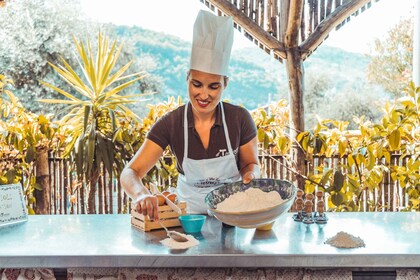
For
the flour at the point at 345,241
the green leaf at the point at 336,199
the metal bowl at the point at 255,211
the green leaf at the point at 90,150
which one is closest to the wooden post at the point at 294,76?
the green leaf at the point at 336,199

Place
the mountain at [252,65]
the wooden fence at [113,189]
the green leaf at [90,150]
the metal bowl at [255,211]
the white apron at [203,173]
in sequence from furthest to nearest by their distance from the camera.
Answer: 1. the mountain at [252,65]
2. the wooden fence at [113,189]
3. the green leaf at [90,150]
4. the white apron at [203,173]
5. the metal bowl at [255,211]

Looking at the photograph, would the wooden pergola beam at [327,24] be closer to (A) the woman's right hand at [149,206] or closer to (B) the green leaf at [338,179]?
(B) the green leaf at [338,179]

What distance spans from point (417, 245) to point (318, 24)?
8.07 feet

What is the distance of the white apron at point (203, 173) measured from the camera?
2355mm

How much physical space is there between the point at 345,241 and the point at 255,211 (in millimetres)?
315

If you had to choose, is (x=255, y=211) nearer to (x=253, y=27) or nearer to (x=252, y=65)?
(x=253, y=27)

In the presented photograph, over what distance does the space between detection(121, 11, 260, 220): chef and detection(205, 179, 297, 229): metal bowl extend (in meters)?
0.19

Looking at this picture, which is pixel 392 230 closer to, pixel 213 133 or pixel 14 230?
pixel 213 133

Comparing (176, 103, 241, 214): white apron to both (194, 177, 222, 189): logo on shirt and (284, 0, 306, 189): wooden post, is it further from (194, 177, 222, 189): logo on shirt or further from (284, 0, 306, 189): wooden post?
(284, 0, 306, 189): wooden post

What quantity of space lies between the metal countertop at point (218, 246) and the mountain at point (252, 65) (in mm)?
7259

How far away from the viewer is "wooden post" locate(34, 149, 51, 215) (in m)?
3.95

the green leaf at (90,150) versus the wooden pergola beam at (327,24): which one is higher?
the wooden pergola beam at (327,24)

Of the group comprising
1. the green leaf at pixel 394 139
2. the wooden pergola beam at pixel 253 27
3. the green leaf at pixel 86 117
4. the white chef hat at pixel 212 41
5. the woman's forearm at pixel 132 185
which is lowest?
the woman's forearm at pixel 132 185

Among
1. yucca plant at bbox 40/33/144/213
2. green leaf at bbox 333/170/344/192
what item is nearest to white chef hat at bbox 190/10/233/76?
green leaf at bbox 333/170/344/192
